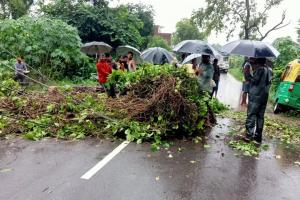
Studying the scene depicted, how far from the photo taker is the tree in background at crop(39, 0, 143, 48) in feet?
76.5

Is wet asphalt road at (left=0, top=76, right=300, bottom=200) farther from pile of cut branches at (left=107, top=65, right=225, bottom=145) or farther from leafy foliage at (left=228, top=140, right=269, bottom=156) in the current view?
pile of cut branches at (left=107, top=65, right=225, bottom=145)

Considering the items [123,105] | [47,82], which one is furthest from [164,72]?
[47,82]

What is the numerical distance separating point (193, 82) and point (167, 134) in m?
1.48

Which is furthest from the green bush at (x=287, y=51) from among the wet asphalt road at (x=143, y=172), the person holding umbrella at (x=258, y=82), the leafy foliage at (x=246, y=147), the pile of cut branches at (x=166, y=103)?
the wet asphalt road at (x=143, y=172)

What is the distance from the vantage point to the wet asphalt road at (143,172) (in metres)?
4.82

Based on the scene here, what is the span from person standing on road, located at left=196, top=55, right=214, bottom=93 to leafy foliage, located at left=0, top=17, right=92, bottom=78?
405 inches

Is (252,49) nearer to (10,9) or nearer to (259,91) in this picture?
(259,91)

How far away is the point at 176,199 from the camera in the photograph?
468cm

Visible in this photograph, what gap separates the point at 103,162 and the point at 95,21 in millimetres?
18781

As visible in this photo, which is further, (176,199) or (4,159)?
(4,159)

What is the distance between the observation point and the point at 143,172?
5.64 m

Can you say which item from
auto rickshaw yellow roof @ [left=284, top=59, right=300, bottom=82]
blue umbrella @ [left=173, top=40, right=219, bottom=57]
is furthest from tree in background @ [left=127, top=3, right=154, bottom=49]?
blue umbrella @ [left=173, top=40, right=219, bottom=57]

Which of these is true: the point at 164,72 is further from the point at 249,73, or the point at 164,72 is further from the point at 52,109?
the point at 52,109

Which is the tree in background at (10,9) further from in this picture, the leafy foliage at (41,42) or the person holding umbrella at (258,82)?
the person holding umbrella at (258,82)
